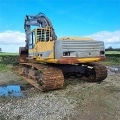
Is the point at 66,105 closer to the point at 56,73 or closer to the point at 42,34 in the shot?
the point at 56,73

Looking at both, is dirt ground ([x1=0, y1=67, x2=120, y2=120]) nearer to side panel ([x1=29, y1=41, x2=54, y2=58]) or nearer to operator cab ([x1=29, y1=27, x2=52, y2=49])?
side panel ([x1=29, y1=41, x2=54, y2=58])

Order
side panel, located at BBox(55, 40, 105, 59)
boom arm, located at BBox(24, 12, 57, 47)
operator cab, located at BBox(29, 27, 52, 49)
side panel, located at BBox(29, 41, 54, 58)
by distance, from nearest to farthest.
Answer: side panel, located at BBox(55, 40, 105, 59) → side panel, located at BBox(29, 41, 54, 58) → operator cab, located at BBox(29, 27, 52, 49) → boom arm, located at BBox(24, 12, 57, 47)

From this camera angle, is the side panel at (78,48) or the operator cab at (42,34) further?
the operator cab at (42,34)

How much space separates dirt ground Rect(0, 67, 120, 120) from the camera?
649 centimetres

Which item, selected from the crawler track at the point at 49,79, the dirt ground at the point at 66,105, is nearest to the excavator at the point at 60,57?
the crawler track at the point at 49,79

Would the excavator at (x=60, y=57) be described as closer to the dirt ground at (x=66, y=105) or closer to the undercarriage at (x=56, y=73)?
the undercarriage at (x=56, y=73)

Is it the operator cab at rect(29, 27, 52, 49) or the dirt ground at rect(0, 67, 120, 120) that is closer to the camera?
the dirt ground at rect(0, 67, 120, 120)

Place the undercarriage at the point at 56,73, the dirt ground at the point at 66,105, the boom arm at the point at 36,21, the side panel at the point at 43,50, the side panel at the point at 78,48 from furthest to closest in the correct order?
the boom arm at the point at 36,21 < the side panel at the point at 43,50 < the undercarriage at the point at 56,73 < the side panel at the point at 78,48 < the dirt ground at the point at 66,105

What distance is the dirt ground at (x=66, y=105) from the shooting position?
21.3 ft

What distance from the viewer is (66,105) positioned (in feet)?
24.4

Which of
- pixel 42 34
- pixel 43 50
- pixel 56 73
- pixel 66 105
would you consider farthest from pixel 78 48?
pixel 66 105

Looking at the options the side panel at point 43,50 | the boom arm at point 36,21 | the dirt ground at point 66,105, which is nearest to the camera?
the dirt ground at point 66,105

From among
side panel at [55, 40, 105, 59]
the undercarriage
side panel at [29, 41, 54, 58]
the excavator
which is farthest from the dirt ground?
side panel at [29, 41, 54, 58]

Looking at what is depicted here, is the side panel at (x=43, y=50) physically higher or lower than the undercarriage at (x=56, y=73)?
higher
